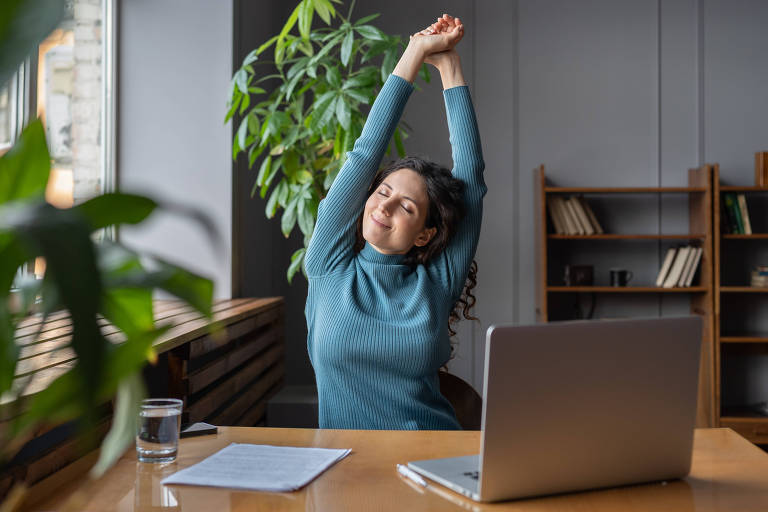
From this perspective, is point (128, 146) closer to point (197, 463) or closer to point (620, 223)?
Answer: point (197, 463)

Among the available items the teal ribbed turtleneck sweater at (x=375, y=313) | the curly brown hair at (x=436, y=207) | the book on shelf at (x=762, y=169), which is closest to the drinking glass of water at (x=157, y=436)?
the teal ribbed turtleneck sweater at (x=375, y=313)

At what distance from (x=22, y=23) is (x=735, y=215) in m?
4.50

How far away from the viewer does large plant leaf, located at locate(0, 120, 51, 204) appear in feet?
1.37

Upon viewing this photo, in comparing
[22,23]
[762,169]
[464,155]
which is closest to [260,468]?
[22,23]

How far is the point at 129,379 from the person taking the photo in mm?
414

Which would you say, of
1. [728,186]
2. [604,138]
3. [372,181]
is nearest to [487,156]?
[604,138]

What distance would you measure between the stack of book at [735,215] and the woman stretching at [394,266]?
2.89 metres

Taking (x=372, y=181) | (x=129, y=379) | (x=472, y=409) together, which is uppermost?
(x=372, y=181)

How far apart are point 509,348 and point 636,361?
208 mm

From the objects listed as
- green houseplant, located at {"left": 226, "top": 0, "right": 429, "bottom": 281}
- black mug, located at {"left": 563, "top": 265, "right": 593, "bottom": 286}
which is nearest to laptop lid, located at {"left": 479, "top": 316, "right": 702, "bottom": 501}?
green houseplant, located at {"left": 226, "top": 0, "right": 429, "bottom": 281}

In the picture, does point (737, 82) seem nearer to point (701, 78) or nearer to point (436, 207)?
point (701, 78)

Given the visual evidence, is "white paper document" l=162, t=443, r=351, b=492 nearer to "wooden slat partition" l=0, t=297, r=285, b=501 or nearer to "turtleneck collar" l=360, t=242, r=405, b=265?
"wooden slat partition" l=0, t=297, r=285, b=501

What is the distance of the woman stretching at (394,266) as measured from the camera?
5.50 feet

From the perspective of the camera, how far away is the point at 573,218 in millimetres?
4320
